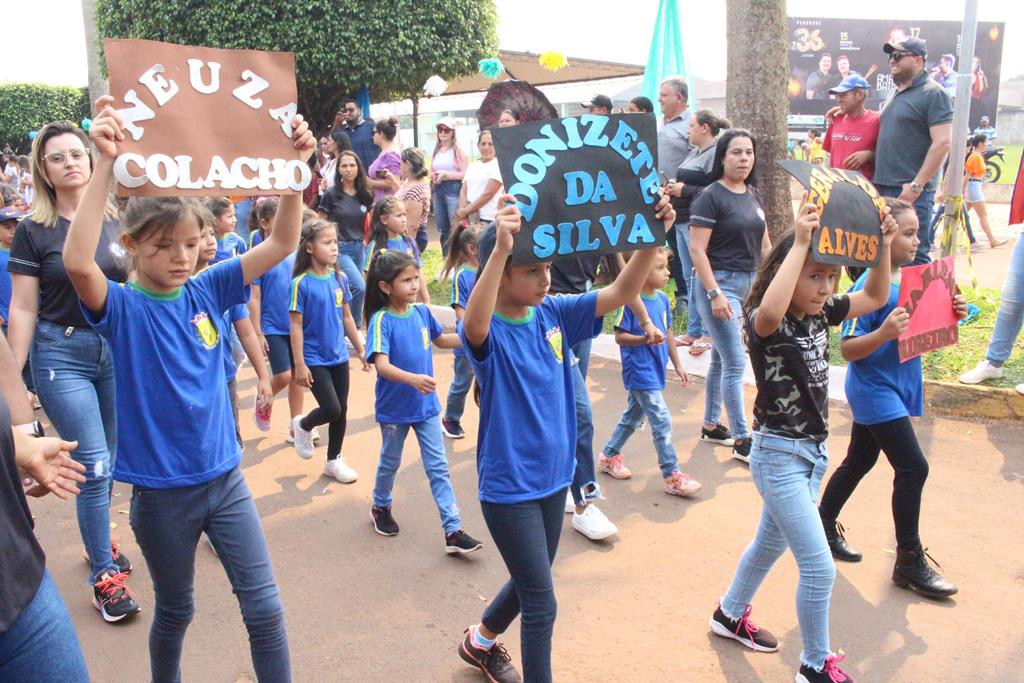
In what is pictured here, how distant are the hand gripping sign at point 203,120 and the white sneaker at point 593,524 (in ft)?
8.00

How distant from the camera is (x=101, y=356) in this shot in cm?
396

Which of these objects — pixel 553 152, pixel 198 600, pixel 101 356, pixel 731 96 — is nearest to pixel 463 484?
pixel 198 600

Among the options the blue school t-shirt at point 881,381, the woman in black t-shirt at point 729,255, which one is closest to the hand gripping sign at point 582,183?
the blue school t-shirt at point 881,381

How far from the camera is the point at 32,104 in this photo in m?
31.0

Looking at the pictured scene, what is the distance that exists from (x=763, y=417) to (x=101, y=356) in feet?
9.32

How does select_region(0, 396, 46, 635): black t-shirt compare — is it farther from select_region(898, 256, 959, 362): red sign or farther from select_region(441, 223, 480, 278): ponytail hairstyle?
select_region(441, 223, 480, 278): ponytail hairstyle

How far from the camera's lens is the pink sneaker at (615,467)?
548 cm

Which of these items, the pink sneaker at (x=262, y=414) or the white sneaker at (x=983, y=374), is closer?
the pink sneaker at (x=262, y=414)

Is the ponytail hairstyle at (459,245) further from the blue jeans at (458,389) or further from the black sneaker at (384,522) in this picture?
the black sneaker at (384,522)

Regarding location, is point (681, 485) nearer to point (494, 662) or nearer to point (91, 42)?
point (494, 662)

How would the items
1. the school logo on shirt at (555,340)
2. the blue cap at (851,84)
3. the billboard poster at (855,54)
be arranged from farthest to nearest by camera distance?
the billboard poster at (855,54) < the blue cap at (851,84) < the school logo on shirt at (555,340)

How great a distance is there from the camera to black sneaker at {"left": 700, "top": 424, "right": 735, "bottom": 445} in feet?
19.8

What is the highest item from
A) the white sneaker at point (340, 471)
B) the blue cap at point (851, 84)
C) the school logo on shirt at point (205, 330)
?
the blue cap at point (851, 84)

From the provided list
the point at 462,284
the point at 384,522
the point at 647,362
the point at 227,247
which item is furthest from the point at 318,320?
the point at 647,362
